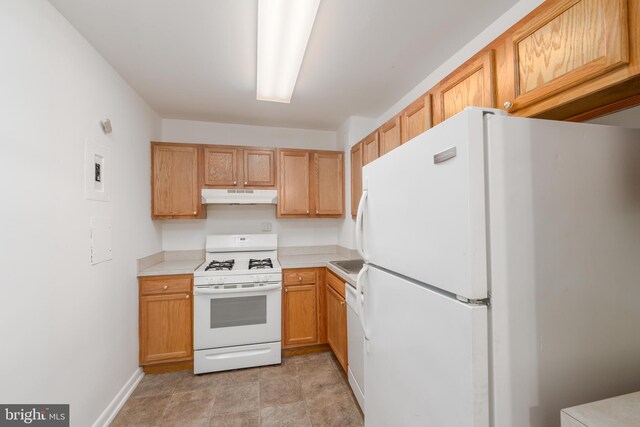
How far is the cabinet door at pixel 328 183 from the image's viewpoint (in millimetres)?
3090

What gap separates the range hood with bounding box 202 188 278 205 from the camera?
2785 mm

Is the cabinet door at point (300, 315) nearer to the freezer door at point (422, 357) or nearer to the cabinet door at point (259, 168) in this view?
the cabinet door at point (259, 168)

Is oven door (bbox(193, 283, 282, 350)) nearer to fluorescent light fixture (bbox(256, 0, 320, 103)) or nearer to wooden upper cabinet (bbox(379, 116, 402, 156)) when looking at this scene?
wooden upper cabinet (bbox(379, 116, 402, 156))

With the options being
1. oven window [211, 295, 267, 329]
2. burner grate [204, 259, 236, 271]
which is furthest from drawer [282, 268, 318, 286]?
burner grate [204, 259, 236, 271]

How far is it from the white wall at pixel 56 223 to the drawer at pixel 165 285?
231 millimetres

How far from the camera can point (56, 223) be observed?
1.40 metres

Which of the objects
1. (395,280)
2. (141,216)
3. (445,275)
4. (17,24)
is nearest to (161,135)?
(141,216)

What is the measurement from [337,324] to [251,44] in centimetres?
226

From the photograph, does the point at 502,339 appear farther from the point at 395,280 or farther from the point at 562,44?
the point at 562,44

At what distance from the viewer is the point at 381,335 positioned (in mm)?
1236

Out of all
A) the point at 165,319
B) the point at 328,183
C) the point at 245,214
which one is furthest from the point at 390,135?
the point at 165,319

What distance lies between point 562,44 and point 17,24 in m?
2.25

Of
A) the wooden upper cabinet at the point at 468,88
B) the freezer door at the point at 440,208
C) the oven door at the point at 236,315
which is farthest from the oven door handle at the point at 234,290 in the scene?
the wooden upper cabinet at the point at 468,88

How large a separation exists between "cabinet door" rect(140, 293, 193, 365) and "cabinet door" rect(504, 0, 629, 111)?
2781 millimetres
